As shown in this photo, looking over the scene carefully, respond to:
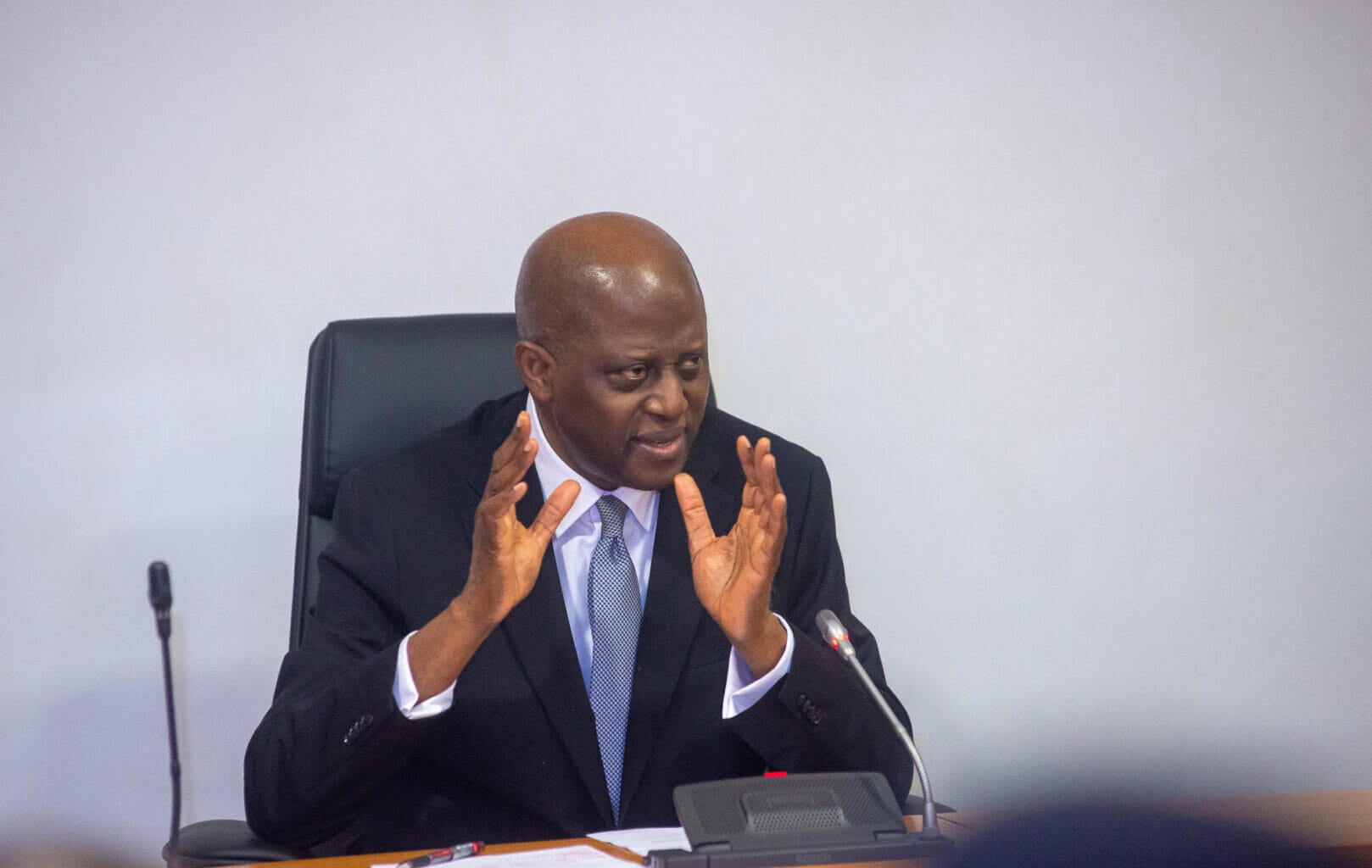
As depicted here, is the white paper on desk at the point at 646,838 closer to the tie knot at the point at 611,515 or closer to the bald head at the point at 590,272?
the tie knot at the point at 611,515

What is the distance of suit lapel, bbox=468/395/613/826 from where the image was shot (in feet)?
6.53

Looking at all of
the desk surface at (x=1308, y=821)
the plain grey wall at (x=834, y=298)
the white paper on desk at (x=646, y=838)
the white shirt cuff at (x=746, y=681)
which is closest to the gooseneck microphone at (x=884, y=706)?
the desk surface at (x=1308, y=821)

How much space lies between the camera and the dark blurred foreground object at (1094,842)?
52 centimetres

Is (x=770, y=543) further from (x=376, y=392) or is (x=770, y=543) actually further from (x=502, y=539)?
(x=376, y=392)

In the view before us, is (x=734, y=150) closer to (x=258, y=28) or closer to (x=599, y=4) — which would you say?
(x=599, y=4)

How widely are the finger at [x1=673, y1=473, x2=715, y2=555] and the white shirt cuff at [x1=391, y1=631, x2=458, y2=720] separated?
15.4 inches

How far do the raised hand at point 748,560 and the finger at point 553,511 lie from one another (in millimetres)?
173

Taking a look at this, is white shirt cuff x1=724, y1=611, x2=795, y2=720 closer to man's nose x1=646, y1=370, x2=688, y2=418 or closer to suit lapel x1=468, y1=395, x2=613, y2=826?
suit lapel x1=468, y1=395, x2=613, y2=826

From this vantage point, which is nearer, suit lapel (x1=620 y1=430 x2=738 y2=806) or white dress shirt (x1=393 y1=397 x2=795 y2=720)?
white dress shirt (x1=393 y1=397 x2=795 y2=720)

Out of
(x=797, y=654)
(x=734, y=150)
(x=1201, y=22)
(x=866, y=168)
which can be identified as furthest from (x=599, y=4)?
(x=797, y=654)

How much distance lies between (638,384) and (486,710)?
528 millimetres

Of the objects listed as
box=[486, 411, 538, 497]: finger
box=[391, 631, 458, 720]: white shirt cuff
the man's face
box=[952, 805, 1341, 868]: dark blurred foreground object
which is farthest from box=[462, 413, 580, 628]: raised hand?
box=[952, 805, 1341, 868]: dark blurred foreground object

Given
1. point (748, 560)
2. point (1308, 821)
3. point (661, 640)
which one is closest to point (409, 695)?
point (661, 640)

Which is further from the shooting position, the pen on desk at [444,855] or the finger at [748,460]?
the finger at [748,460]
